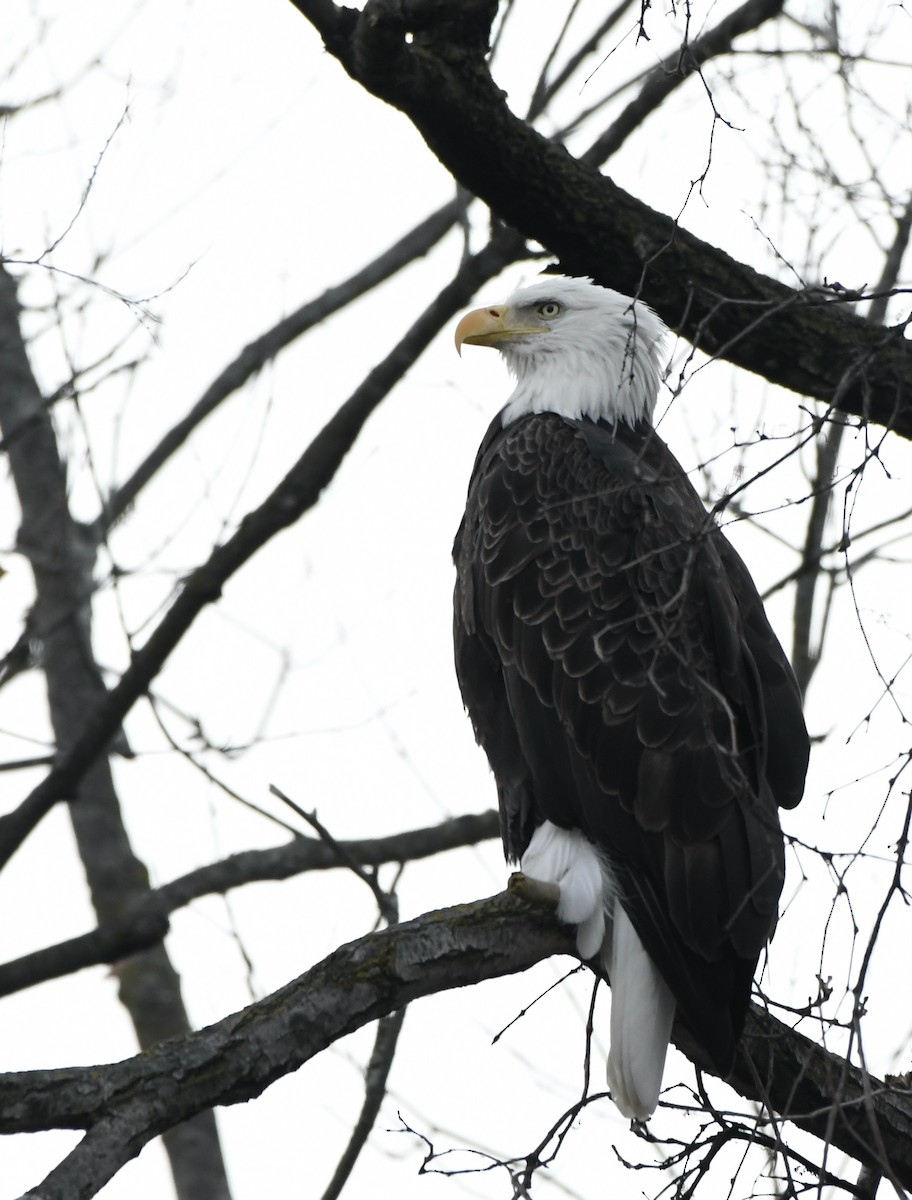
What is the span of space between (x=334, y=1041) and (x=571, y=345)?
316cm

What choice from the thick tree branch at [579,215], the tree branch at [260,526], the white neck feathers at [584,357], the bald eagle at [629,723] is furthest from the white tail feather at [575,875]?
the tree branch at [260,526]

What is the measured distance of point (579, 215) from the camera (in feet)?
14.9

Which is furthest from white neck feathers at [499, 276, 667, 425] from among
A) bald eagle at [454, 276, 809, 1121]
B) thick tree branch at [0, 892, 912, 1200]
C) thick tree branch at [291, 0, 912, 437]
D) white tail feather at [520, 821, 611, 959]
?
thick tree branch at [0, 892, 912, 1200]

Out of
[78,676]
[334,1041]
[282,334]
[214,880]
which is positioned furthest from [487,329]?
[334,1041]

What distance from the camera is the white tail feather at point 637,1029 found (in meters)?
4.40

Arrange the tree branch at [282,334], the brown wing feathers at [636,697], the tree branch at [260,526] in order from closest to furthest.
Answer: the brown wing feathers at [636,697], the tree branch at [260,526], the tree branch at [282,334]

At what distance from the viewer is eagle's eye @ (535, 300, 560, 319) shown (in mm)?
6102

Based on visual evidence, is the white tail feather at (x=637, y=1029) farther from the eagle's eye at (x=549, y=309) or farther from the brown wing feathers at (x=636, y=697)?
the eagle's eye at (x=549, y=309)

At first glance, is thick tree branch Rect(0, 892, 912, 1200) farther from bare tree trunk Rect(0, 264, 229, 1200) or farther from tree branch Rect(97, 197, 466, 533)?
tree branch Rect(97, 197, 466, 533)

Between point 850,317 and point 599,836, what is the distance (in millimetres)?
1648

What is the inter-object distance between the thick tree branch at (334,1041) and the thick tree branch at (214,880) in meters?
2.44

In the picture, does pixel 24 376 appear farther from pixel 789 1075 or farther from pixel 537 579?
pixel 789 1075

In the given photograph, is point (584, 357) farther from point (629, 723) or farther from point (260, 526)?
point (629, 723)

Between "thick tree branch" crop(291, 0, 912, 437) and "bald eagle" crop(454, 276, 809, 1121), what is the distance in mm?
227
